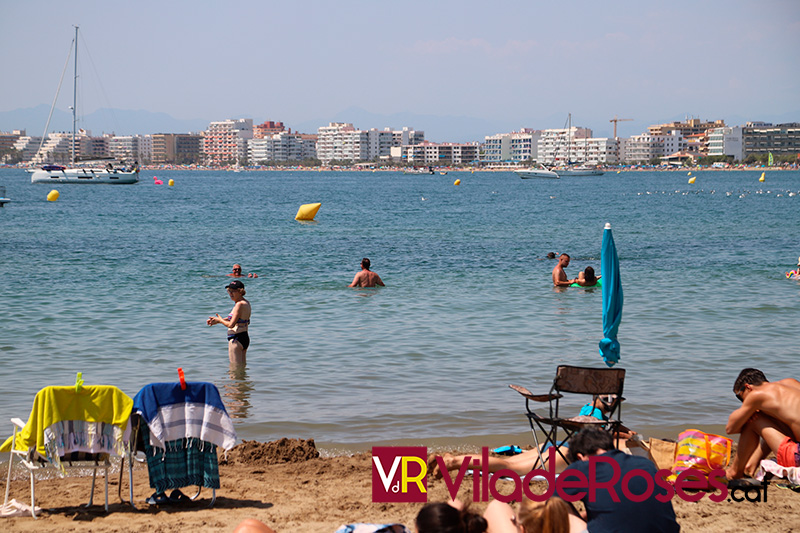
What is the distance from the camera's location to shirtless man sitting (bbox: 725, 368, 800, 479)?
6141mm

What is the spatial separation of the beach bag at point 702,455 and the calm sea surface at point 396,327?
1.80 m

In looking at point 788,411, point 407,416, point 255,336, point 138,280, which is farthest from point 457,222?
point 788,411

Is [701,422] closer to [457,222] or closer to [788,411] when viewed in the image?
[788,411]

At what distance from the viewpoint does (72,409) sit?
19.0 feet

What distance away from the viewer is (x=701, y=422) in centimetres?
870

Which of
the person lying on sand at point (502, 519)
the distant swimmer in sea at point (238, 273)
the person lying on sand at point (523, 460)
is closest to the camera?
the person lying on sand at point (502, 519)

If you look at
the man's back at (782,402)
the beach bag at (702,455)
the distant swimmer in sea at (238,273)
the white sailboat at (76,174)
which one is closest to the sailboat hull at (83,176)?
the white sailboat at (76,174)

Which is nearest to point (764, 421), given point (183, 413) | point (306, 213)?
point (183, 413)

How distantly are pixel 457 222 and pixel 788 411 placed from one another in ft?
120

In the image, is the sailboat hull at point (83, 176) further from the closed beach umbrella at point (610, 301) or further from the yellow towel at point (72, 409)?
the yellow towel at point (72, 409)

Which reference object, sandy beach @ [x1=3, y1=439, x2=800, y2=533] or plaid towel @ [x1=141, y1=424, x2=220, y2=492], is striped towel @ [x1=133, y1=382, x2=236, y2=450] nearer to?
plaid towel @ [x1=141, y1=424, x2=220, y2=492]

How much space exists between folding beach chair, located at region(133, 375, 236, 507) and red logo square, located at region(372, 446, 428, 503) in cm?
120

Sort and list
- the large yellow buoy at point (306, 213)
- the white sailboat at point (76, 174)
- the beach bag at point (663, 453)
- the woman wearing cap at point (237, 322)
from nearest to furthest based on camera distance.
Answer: the beach bag at point (663, 453) → the woman wearing cap at point (237, 322) → the large yellow buoy at point (306, 213) → the white sailboat at point (76, 174)

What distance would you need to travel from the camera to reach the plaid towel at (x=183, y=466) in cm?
600
